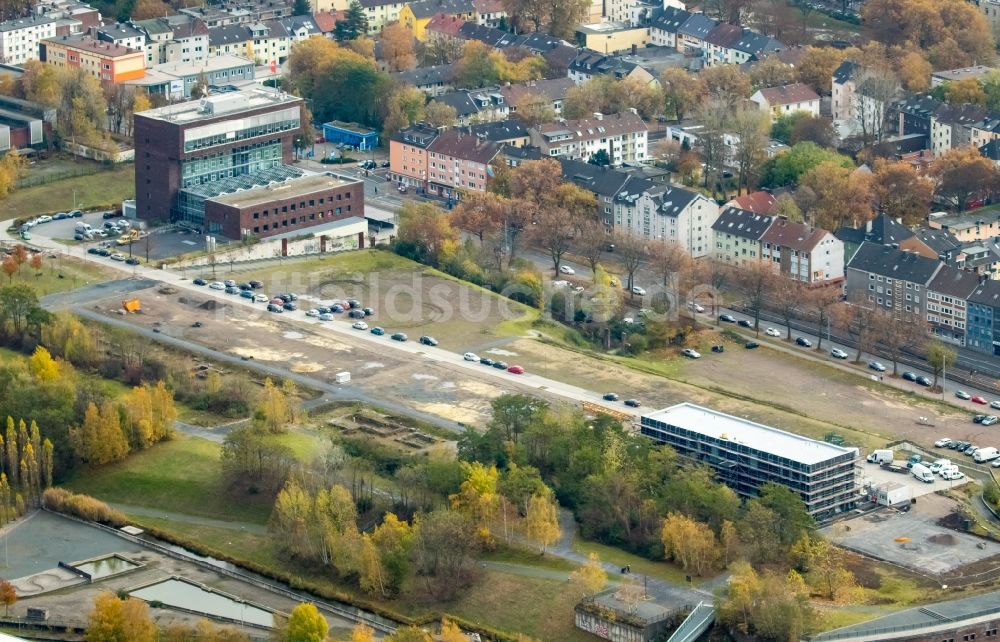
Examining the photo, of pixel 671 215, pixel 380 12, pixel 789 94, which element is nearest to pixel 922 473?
pixel 671 215

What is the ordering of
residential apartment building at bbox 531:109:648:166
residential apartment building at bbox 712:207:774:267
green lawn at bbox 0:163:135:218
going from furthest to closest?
residential apartment building at bbox 531:109:648:166, green lawn at bbox 0:163:135:218, residential apartment building at bbox 712:207:774:267

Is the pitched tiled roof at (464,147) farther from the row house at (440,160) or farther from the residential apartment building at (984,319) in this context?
the residential apartment building at (984,319)

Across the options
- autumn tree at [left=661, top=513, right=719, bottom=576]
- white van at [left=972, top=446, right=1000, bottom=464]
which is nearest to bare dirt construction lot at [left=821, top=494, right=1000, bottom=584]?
white van at [left=972, top=446, right=1000, bottom=464]

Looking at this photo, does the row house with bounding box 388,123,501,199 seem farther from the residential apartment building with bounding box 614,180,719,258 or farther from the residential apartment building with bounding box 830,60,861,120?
the residential apartment building with bounding box 830,60,861,120

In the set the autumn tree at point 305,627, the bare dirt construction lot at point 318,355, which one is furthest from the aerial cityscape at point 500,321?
the autumn tree at point 305,627

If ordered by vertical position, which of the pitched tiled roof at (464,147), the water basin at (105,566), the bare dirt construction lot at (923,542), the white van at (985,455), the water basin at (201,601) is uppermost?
the pitched tiled roof at (464,147)

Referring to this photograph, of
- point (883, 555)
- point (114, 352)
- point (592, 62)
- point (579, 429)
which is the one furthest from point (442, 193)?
point (883, 555)

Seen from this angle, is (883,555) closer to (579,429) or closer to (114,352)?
(579,429)
